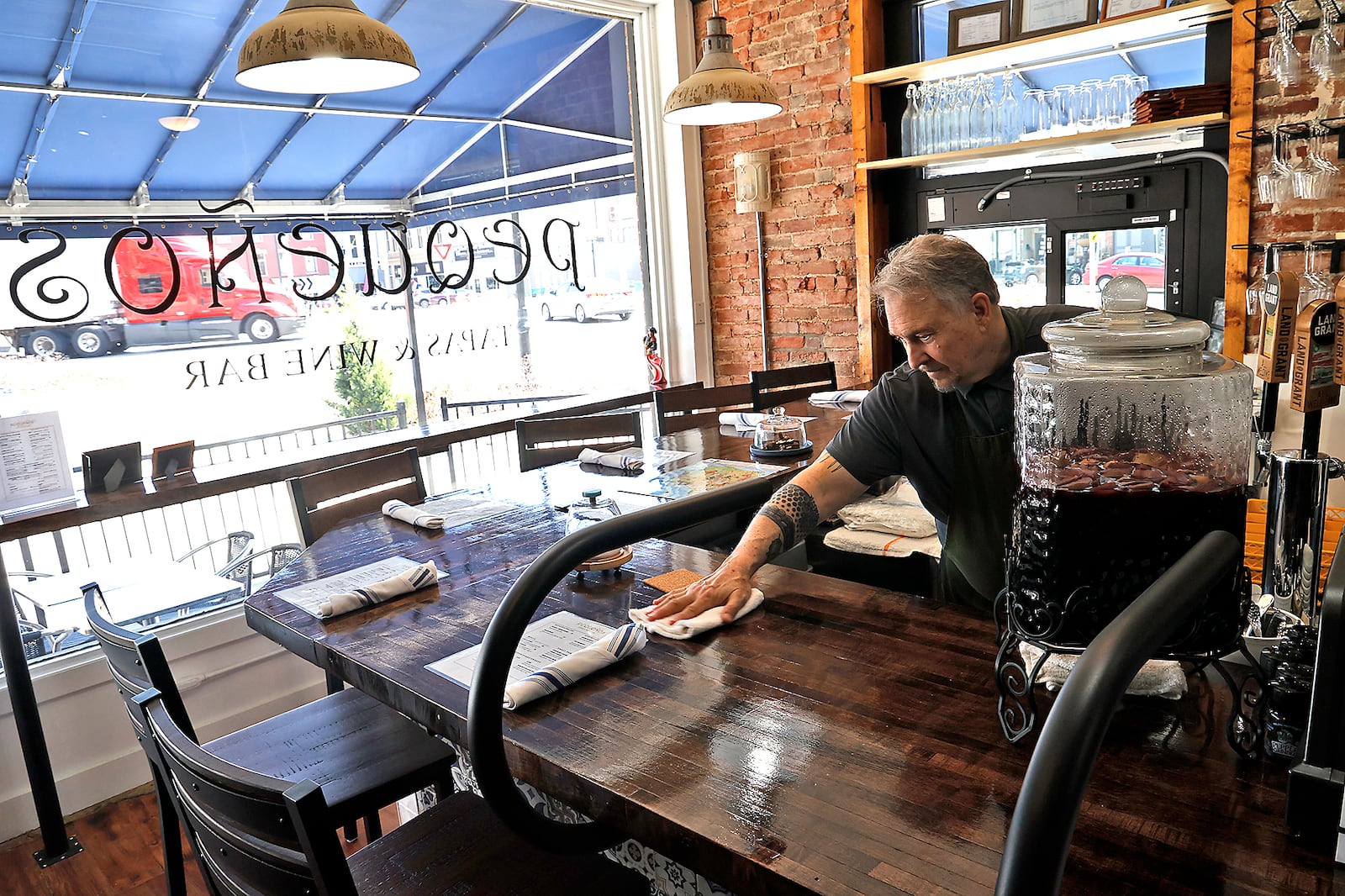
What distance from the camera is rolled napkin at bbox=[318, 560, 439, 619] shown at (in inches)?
69.2

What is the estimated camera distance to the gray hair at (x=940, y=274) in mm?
1848

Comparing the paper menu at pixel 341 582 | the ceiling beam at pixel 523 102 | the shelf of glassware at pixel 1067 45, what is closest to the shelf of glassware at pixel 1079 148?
the shelf of glassware at pixel 1067 45

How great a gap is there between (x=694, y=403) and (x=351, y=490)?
172cm

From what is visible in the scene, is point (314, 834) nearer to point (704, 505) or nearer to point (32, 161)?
point (704, 505)

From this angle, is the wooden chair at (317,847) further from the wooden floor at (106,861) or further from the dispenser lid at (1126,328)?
the wooden floor at (106,861)

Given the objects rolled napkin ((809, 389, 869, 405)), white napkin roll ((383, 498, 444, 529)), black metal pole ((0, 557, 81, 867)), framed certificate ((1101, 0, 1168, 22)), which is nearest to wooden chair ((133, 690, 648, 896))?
white napkin roll ((383, 498, 444, 529))

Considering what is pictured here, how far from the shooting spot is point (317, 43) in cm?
213

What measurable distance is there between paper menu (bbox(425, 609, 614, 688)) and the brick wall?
342 centimetres

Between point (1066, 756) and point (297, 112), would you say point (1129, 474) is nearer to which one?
point (1066, 756)

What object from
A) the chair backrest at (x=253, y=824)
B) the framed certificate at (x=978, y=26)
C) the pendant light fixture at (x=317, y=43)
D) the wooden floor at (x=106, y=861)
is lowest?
the wooden floor at (x=106, y=861)

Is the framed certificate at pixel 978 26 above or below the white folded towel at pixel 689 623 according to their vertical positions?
above

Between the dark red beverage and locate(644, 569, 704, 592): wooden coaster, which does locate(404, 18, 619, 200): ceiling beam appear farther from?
the dark red beverage

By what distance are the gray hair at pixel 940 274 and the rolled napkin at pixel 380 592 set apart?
1.10m

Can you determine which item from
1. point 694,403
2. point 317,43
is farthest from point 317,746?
point 694,403
